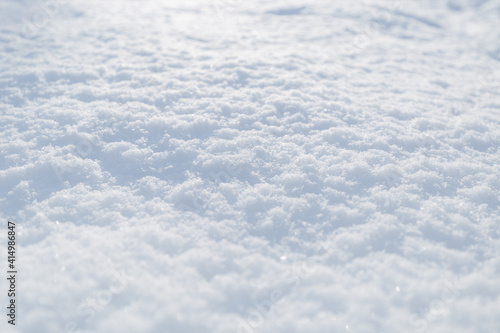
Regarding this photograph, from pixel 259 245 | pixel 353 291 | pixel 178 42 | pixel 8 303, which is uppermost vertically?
pixel 178 42

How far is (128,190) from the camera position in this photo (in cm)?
231

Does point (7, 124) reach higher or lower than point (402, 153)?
higher

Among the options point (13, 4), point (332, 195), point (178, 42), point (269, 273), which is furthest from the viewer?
point (13, 4)

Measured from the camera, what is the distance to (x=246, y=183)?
237 cm

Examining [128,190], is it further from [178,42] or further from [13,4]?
[13,4]

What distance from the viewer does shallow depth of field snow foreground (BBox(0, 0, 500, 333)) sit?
174cm

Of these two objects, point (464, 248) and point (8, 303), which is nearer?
point (8, 303)

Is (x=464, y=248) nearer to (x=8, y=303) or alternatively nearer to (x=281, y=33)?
(x=8, y=303)

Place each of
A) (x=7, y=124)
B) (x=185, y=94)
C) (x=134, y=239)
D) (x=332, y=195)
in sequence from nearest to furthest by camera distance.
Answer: (x=134, y=239)
(x=332, y=195)
(x=7, y=124)
(x=185, y=94)

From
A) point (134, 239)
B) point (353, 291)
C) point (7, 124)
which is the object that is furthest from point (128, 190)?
point (353, 291)

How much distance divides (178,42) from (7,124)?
196 centimetres

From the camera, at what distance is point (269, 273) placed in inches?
73.9

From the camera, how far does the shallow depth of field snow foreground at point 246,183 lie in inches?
68.4

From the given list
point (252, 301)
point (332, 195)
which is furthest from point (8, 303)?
point (332, 195)
